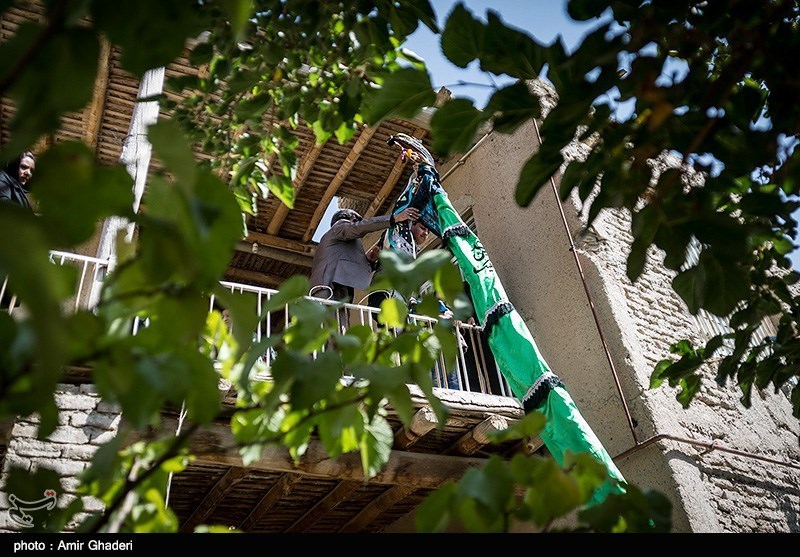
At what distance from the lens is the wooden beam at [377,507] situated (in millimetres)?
5664

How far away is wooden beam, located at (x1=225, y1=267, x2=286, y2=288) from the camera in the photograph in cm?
841

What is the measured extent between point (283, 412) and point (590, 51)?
751 mm

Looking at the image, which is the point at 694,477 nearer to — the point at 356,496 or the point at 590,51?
the point at 356,496

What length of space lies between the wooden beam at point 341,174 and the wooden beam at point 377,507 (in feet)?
11.9

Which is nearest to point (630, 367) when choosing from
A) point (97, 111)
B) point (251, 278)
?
point (251, 278)

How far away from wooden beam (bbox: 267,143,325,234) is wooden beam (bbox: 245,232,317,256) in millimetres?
96

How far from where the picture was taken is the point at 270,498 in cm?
561

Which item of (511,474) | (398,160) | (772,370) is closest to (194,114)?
(511,474)

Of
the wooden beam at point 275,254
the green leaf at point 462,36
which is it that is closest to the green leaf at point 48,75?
the green leaf at point 462,36

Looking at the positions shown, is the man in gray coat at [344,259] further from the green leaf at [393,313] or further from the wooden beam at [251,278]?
the green leaf at [393,313]

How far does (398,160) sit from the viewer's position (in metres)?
7.48

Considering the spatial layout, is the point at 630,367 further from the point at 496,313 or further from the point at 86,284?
the point at 86,284

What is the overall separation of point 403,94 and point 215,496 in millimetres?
5202

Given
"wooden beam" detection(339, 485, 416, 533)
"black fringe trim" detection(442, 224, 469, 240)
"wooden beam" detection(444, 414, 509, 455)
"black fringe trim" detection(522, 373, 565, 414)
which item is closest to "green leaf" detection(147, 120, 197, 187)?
"black fringe trim" detection(522, 373, 565, 414)
